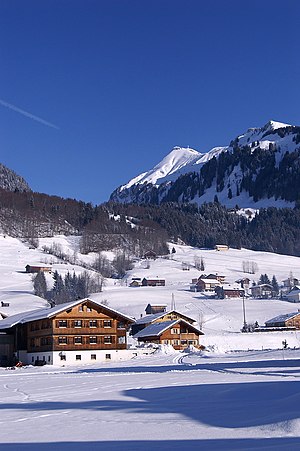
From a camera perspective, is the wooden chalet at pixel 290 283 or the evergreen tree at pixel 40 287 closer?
the evergreen tree at pixel 40 287

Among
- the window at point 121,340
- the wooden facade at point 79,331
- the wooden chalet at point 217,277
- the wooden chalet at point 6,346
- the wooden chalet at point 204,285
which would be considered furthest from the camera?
the wooden chalet at point 217,277

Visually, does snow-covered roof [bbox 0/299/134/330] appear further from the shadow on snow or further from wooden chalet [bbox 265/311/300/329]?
the shadow on snow

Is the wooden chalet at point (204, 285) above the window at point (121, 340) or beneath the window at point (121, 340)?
above

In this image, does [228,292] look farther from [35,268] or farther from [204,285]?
[35,268]

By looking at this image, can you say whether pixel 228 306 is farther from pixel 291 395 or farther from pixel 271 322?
pixel 291 395

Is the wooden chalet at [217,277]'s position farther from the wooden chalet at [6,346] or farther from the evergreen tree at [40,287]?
the wooden chalet at [6,346]

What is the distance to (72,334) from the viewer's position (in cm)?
6481

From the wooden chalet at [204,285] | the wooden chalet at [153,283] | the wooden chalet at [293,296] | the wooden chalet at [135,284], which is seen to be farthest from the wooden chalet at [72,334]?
the wooden chalet at [135,284]

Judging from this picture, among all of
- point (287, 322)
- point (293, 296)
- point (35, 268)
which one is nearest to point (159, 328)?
point (287, 322)

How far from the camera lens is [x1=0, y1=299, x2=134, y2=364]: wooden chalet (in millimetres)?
63875

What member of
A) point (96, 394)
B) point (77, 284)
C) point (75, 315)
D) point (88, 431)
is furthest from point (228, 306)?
point (88, 431)

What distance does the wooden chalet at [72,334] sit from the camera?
63.9 m

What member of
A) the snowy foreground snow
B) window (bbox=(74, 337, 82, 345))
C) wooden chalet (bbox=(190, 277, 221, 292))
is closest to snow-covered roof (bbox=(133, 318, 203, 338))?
window (bbox=(74, 337, 82, 345))

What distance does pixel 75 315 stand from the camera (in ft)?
216
